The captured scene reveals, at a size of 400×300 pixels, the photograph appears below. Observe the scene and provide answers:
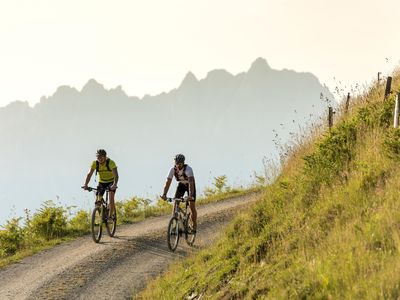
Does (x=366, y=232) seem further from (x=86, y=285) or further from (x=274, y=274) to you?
(x=86, y=285)

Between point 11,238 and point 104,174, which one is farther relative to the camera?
point 11,238

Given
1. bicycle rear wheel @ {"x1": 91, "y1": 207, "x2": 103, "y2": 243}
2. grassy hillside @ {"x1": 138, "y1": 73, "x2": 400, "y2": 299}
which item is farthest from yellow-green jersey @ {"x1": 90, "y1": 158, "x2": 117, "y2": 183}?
grassy hillside @ {"x1": 138, "y1": 73, "x2": 400, "y2": 299}

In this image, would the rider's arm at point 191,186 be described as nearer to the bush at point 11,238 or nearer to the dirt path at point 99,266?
the dirt path at point 99,266

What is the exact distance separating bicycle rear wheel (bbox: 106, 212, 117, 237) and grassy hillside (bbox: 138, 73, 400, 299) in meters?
4.89

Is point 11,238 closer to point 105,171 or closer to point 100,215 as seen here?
point 100,215

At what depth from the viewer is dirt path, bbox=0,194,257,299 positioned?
11984mm

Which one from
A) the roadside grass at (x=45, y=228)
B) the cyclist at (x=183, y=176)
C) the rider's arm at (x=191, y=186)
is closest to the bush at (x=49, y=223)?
the roadside grass at (x=45, y=228)

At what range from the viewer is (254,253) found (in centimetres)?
875

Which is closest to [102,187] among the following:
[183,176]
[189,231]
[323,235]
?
[189,231]

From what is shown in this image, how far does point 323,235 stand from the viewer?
24.9ft

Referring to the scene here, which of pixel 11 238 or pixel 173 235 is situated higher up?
pixel 11 238

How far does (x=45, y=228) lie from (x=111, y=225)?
106 inches

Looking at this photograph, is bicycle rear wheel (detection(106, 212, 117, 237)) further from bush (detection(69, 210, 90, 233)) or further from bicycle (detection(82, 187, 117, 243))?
bush (detection(69, 210, 90, 233))

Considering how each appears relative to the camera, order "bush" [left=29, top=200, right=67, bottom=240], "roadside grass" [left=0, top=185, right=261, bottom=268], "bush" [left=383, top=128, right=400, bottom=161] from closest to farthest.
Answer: "bush" [left=383, top=128, right=400, bottom=161] < "roadside grass" [left=0, top=185, right=261, bottom=268] < "bush" [left=29, top=200, right=67, bottom=240]
